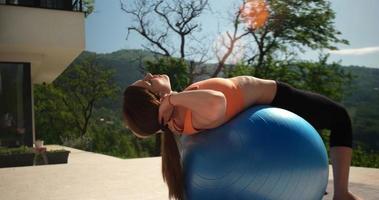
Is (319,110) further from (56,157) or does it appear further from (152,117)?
(56,157)

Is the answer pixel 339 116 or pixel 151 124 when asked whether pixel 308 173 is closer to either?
pixel 339 116

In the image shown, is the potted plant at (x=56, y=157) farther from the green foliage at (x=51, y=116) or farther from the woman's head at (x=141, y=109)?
the green foliage at (x=51, y=116)

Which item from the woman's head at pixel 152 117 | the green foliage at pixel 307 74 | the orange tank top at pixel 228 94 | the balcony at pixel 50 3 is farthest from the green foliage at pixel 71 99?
the orange tank top at pixel 228 94

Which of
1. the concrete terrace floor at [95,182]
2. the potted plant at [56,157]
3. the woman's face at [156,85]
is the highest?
the woman's face at [156,85]

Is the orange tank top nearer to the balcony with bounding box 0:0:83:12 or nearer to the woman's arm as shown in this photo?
the woman's arm

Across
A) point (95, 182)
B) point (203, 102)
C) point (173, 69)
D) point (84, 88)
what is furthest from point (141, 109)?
point (84, 88)

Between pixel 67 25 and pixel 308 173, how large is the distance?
11181 mm

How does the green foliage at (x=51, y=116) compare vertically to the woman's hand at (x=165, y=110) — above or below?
below

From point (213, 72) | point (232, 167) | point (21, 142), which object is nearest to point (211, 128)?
point (232, 167)

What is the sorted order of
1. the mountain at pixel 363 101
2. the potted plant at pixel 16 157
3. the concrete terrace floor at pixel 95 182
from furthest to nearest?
the mountain at pixel 363 101, the potted plant at pixel 16 157, the concrete terrace floor at pixel 95 182

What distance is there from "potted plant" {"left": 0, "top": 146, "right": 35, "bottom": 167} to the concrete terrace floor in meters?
0.54

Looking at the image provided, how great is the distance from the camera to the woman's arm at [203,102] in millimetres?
2975

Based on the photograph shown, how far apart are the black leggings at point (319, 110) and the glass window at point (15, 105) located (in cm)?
1229

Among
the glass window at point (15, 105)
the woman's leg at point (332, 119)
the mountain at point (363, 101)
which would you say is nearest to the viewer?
the woman's leg at point (332, 119)
